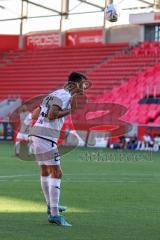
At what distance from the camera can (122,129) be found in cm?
3369

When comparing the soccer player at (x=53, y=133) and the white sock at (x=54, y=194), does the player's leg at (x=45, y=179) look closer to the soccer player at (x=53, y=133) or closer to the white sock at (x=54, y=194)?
the soccer player at (x=53, y=133)

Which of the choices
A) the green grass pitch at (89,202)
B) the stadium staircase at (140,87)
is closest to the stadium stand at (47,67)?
the stadium staircase at (140,87)

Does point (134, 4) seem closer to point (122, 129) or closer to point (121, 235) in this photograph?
point (122, 129)

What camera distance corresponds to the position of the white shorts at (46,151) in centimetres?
1046

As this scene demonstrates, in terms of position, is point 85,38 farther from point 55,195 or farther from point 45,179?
point 55,195

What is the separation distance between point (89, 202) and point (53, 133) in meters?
2.87

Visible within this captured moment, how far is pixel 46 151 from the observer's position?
1050 cm

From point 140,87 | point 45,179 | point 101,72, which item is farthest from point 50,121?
point 101,72

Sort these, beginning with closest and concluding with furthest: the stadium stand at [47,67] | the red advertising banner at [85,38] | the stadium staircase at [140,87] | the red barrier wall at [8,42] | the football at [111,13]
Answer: the football at [111,13] → the stadium staircase at [140,87] → the stadium stand at [47,67] → the red advertising banner at [85,38] → the red barrier wall at [8,42]

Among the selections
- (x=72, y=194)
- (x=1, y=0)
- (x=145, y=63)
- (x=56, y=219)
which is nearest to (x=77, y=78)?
(x=56, y=219)

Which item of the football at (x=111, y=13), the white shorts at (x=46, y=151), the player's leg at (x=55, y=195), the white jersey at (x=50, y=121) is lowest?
the player's leg at (x=55, y=195)

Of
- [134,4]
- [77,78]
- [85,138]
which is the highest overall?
[134,4]

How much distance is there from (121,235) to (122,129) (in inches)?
961

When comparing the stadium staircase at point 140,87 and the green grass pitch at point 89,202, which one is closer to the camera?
the green grass pitch at point 89,202
